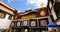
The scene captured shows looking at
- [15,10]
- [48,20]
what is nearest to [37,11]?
[48,20]

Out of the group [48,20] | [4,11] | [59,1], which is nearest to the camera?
[59,1]

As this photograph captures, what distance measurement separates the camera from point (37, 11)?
48.2 ft

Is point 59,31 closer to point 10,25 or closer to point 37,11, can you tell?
point 37,11

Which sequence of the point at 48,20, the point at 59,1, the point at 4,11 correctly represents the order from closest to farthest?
the point at 59,1 < the point at 48,20 < the point at 4,11

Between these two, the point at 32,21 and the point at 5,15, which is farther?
the point at 5,15

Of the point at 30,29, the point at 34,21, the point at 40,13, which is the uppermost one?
the point at 40,13

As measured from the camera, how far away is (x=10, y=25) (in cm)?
1535

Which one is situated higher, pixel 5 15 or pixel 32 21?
pixel 5 15

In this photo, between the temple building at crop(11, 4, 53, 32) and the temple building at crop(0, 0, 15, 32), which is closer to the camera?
the temple building at crop(11, 4, 53, 32)

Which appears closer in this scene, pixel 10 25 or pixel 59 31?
pixel 59 31

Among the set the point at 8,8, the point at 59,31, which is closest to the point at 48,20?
the point at 59,31

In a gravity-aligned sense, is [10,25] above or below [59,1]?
below

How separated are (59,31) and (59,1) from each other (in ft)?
7.97

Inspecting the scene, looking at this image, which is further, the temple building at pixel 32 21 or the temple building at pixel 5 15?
the temple building at pixel 5 15
